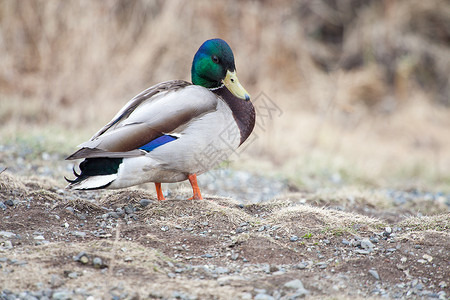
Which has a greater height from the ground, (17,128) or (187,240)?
(17,128)

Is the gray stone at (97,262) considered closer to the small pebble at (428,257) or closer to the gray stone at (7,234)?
the gray stone at (7,234)

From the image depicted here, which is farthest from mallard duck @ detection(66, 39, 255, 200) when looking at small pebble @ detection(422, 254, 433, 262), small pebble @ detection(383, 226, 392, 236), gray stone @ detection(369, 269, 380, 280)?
small pebble @ detection(422, 254, 433, 262)

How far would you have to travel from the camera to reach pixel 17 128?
274 inches

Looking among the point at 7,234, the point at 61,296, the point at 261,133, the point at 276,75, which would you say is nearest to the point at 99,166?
the point at 7,234

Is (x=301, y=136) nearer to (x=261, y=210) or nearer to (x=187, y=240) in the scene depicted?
(x=261, y=210)

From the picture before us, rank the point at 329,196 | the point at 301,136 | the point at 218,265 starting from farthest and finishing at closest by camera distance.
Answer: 1. the point at 301,136
2. the point at 329,196
3. the point at 218,265

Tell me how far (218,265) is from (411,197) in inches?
142

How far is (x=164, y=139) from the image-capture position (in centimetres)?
360

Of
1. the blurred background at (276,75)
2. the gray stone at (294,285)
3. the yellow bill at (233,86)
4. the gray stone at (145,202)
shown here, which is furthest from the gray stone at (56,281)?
the blurred background at (276,75)

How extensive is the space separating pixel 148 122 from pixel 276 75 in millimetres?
6368

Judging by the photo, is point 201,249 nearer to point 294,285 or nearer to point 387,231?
point 294,285

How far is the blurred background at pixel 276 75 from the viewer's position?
7.36m

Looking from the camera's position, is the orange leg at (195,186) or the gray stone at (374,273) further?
the orange leg at (195,186)

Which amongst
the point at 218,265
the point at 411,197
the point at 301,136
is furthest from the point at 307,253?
the point at 301,136
